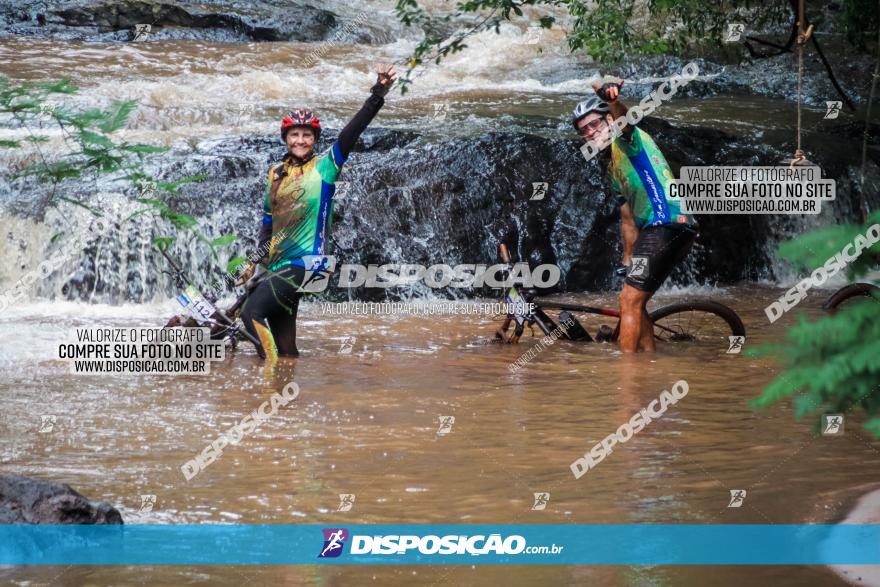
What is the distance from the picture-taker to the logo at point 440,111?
16680mm

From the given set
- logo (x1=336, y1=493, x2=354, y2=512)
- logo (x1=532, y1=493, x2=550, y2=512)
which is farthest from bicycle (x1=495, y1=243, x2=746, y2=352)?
logo (x1=336, y1=493, x2=354, y2=512)

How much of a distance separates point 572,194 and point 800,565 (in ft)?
32.9

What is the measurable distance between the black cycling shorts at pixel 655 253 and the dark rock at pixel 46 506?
513 cm

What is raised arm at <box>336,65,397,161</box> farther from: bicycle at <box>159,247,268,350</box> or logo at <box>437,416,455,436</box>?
logo at <box>437,416,455,436</box>

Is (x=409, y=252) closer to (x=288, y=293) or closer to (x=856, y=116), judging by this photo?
(x=288, y=293)

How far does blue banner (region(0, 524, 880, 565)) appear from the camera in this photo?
4.66 m

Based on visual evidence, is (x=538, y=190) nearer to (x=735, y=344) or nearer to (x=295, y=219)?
(x=735, y=344)

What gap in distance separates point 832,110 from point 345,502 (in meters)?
15.3

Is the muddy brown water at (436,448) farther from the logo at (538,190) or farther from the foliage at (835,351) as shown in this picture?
the logo at (538,190)

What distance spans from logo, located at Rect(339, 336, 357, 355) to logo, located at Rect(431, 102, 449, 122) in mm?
6771

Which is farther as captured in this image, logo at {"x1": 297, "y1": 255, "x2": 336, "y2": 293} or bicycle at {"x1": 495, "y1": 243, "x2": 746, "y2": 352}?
bicycle at {"x1": 495, "y1": 243, "x2": 746, "y2": 352}

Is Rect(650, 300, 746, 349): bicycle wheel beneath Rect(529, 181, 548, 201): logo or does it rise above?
beneath

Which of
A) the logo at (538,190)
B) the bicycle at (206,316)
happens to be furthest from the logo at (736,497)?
the logo at (538,190)

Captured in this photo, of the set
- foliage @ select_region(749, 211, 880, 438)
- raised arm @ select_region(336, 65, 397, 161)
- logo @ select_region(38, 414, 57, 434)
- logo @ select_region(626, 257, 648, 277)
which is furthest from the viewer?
logo @ select_region(626, 257, 648, 277)
